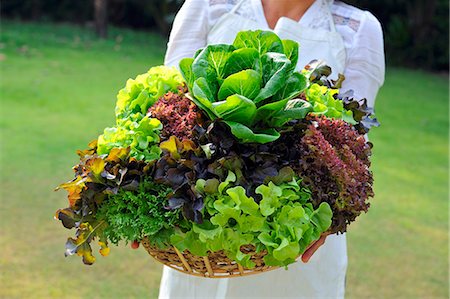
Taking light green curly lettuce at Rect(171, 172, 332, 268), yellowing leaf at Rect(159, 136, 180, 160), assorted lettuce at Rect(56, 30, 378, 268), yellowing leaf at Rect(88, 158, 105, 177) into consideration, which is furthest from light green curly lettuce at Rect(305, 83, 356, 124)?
yellowing leaf at Rect(88, 158, 105, 177)

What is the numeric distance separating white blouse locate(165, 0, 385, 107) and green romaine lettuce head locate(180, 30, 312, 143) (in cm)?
59

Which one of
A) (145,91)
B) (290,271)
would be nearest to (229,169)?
(145,91)

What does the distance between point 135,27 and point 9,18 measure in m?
2.88

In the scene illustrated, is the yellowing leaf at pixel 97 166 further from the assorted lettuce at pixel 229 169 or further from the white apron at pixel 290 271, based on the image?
the white apron at pixel 290 271

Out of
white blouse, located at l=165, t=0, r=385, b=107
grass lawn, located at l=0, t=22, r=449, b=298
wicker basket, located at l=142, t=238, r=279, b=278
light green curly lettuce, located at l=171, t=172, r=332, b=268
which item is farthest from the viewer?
grass lawn, located at l=0, t=22, r=449, b=298

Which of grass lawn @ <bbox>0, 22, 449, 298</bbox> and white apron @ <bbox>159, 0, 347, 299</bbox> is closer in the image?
white apron @ <bbox>159, 0, 347, 299</bbox>

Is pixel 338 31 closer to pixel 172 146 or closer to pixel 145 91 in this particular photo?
pixel 145 91

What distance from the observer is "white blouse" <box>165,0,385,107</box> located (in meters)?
2.71

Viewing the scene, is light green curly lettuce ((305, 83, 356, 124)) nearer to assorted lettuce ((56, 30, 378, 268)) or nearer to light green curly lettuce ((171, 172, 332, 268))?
assorted lettuce ((56, 30, 378, 268))

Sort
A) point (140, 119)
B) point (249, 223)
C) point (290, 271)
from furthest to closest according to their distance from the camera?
1. point (290, 271)
2. point (140, 119)
3. point (249, 223)

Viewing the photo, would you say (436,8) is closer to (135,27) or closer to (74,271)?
(135,27)

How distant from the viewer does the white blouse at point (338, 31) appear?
2711mm

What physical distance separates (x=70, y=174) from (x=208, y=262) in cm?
480

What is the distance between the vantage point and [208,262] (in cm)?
200
